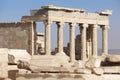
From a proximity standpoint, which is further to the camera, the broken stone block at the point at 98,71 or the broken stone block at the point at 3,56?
the broken stone block at the point at 3,56

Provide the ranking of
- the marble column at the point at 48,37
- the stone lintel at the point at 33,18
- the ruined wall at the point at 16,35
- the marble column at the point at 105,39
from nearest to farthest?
the marble column at the point at 48,37
the stone lintel at the point at 33,18
the ruined wall at the point at 16,35
the marble column at the point at 105,39

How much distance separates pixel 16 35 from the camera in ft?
148

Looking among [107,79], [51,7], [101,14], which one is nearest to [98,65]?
[107,79]

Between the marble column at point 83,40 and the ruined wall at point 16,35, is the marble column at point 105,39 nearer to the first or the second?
the marble column at point 83,40

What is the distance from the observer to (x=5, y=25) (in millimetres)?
45375

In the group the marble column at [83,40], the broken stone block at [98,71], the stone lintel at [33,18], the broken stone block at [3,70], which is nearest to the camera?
the broken stone block at [98,71]

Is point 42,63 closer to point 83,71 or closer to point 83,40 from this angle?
point 83,71

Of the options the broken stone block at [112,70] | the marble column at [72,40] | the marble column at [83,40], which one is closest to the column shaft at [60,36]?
the marble column at [72,40]

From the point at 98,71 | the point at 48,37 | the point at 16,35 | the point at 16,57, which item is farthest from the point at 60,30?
the point at 98,71

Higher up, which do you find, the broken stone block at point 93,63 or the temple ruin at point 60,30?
the temple ruin at point 60,30

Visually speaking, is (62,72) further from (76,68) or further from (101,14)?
(101,14)

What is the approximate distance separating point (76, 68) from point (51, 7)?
2936 cm

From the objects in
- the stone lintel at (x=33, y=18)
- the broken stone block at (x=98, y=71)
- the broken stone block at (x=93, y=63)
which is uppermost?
the stone lintel at (x=33, y=18)

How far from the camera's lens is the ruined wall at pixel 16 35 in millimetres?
44438
